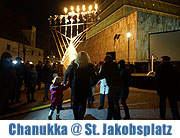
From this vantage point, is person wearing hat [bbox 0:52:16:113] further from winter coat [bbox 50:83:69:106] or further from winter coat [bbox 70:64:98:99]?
winter coat [bbox 70:64:98:99]

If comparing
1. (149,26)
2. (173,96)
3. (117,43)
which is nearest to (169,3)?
(149,26)

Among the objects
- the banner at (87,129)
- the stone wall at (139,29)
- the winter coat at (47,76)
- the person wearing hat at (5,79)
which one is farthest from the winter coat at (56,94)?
the stone wall at (139,29)

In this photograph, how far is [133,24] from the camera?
16766mm

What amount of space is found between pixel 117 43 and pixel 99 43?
19.7ft

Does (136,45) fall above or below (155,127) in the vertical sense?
above

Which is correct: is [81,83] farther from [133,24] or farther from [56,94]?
[133,24]

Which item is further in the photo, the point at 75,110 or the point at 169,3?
the point at 169,3

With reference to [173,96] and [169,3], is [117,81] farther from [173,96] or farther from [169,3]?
[169,3]

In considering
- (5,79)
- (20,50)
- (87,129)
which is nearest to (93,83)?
(87,129)

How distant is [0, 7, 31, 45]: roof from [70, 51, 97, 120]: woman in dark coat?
20.3 meters

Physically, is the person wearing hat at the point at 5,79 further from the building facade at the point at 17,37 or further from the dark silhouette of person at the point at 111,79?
the building facade at the point at 17,37

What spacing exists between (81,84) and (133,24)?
16.0 meters

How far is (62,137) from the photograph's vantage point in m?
2.52

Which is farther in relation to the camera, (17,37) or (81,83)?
(17,37)
